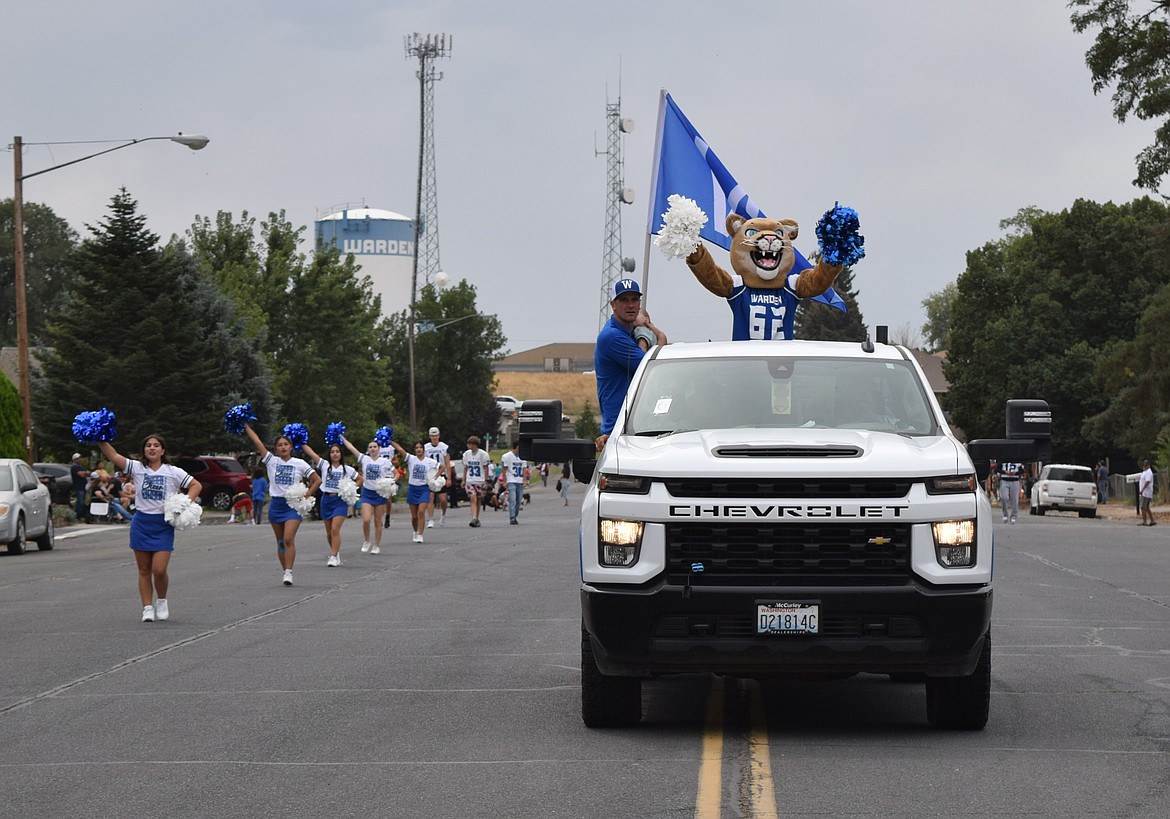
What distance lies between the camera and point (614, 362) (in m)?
11.6

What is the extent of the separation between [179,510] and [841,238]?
623 centimetres

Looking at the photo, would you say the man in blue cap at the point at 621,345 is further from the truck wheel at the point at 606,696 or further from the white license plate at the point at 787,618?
the white license plate at the point at 787,618

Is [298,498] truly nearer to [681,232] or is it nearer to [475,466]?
[681,232]

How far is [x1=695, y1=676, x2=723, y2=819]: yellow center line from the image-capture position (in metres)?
6.75

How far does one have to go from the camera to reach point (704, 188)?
19.2 m

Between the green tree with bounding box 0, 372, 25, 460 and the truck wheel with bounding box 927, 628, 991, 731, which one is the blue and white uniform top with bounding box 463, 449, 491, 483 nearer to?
the green tree with bounding box 0, 372, 25, 460

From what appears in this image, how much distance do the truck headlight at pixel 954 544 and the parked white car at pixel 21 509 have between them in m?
22.1

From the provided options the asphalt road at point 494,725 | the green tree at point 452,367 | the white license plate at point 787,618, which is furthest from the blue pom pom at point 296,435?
the green tree at point 452,367

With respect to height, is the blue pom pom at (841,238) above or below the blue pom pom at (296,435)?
above

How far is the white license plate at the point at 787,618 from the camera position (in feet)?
25.8

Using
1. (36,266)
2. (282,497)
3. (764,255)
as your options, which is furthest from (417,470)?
(36,266)

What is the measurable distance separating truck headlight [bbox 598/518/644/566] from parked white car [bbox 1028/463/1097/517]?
45590mm

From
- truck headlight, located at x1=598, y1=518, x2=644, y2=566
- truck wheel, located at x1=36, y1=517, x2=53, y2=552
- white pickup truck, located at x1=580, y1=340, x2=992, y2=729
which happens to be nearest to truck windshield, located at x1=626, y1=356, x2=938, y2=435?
white pickup truck, located at x1=580, y1=340, x2=992, y2=729

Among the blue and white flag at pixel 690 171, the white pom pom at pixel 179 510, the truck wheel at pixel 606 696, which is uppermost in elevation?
the blue and white flag at pixel 690 171
